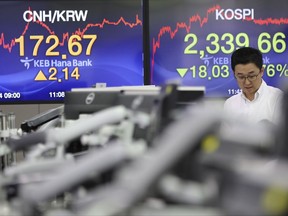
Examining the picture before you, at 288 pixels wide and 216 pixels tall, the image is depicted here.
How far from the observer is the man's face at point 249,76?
320 cm

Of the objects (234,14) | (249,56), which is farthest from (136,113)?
(234,14)

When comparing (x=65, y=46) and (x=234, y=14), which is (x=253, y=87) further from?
(x=65, y=46)

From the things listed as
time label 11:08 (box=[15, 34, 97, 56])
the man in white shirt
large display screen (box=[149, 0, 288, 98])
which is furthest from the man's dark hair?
time label 11:08 (box=[15, 34, 97, 56])

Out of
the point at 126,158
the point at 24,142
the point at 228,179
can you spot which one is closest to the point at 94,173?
the point at 126,158

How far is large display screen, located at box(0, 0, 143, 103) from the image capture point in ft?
14.1

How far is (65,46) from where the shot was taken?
170 inches

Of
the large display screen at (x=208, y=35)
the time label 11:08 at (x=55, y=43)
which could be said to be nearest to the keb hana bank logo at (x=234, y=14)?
the large display screen at (x=208, y=35)

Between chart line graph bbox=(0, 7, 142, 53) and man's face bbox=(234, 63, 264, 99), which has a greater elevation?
chart line graph bbox=(0, 7, 142, 53)

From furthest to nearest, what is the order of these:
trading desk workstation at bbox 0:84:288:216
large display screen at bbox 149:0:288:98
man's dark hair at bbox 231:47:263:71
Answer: large display screen at bbox 149:0:288:98
man's dark hair at bbox 231:47:263:71
trading desk workstation at bbox 0:84:288:216

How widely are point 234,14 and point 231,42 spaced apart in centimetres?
22

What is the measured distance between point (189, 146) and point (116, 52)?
339cm

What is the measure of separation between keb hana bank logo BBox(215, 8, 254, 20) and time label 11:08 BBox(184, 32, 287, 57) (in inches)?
5.1

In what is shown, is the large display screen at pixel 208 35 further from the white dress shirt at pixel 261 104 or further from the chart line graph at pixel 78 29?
the white dress shirt at pixel 261 104

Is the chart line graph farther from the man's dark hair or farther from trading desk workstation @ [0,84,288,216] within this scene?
trading desk workstation @ [0,84,288,216]
